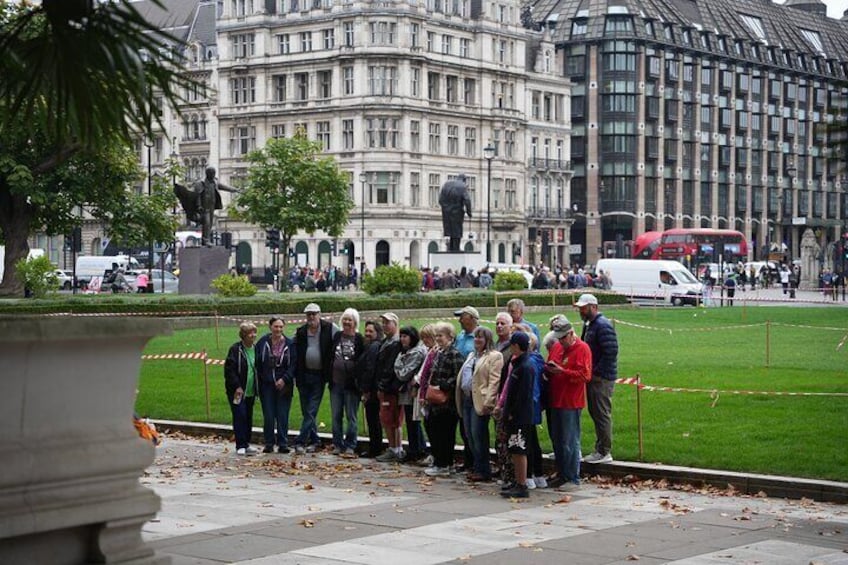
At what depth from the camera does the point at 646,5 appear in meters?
128

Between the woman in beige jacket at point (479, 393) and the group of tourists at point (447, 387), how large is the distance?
0.01 meters

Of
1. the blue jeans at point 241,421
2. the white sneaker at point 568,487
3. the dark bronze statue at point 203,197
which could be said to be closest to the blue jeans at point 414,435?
the blue jeans at point 241,421

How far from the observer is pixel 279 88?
11050cm

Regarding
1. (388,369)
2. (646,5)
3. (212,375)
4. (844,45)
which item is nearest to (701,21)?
(646,5)

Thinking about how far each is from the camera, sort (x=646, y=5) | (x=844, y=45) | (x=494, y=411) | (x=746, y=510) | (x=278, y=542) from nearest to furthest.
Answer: (x=278, y=542) < (x=746, y=510) < (x=494, y=411) < (x=646, y=5) < (x=844, y=45)

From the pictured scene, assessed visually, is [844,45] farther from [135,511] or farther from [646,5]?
[135,511]

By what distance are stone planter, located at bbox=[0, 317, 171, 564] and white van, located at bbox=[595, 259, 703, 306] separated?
61189mm

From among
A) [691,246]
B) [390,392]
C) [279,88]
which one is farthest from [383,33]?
[390,392]

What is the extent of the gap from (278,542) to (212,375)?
16.9m

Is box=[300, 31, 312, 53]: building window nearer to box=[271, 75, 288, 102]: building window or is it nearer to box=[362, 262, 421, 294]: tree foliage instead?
box=[271, 75, 288, 102]: building window

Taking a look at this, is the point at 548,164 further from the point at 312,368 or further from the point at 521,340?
the point at 521,340

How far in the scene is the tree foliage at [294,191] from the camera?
A: 87.1 metres

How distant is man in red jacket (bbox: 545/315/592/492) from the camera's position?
16.2 metres

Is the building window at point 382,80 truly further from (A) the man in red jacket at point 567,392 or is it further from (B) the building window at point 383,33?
(A) the man in red jacket at point 567,392
